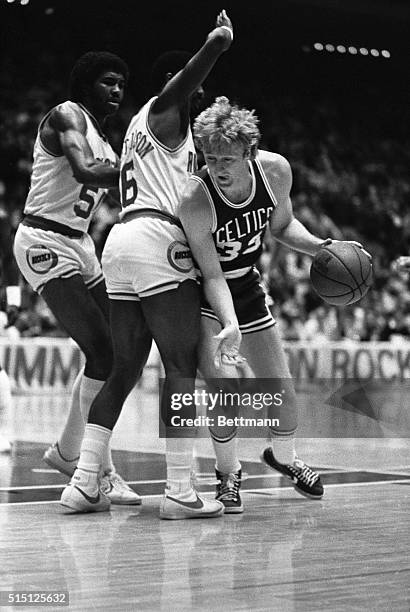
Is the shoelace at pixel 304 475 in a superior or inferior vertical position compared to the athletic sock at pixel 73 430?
inferior

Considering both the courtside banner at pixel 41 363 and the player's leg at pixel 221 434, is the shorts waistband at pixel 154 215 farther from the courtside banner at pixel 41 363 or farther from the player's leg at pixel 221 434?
the courtside banner at pixel 41 363

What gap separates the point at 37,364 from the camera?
Result: 13.6m

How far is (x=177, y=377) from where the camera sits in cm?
452

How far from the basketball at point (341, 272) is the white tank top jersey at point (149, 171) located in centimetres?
70

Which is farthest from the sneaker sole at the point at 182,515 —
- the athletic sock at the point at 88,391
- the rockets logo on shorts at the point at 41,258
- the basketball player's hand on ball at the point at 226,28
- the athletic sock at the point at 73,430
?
the basketball player's hand on ball at the point at 226,28

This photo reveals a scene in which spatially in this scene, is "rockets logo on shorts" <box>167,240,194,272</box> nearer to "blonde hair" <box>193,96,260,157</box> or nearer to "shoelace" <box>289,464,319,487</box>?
"blonde hair" <box>193,96,260,157</box>

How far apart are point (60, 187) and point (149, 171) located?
0.73 metres

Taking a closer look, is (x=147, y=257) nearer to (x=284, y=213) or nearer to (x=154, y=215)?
(x=154, y=215)

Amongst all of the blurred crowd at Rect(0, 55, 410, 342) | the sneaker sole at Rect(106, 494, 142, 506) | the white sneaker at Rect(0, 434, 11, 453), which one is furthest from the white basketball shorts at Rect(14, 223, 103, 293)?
the blurred crowd at Rect(0, 55, 410, 342)

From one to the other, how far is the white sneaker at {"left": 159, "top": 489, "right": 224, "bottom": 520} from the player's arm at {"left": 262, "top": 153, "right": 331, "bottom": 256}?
1.26 meters

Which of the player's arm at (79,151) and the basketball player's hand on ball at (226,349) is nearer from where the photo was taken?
the basketball player's hand on ball at (226,349)

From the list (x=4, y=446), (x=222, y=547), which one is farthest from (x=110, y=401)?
(x=4, y=446)

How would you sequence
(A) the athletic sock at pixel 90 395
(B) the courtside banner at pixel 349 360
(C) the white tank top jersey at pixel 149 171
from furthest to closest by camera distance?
(B) the courtside banner at pixel 349 360 → (A) the athletic sock at pixel 90 395 → (C) the white tank top jersey at pixel 149 171

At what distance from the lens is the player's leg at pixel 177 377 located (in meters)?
4.50
